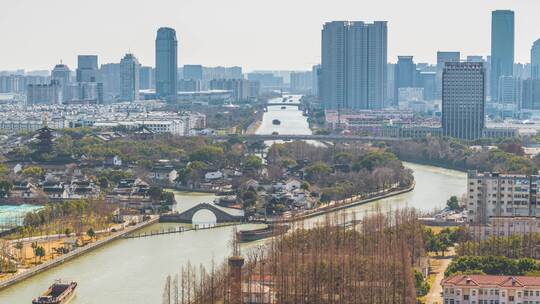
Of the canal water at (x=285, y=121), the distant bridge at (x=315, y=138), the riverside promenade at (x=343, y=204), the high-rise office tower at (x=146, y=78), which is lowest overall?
the riverside promenade at (x=343, y=204)

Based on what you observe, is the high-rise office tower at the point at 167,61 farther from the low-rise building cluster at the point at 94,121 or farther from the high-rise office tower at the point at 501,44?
the high-rise office tower at the point at 501,44

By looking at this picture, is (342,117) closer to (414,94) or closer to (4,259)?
(414,94)

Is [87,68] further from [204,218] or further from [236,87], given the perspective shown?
[204,218]

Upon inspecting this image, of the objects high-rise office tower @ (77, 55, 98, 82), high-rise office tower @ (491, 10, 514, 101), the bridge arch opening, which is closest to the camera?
the bridge arch opening

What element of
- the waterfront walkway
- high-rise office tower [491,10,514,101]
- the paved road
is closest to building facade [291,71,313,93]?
high-rise office tower [491,10,514,101]

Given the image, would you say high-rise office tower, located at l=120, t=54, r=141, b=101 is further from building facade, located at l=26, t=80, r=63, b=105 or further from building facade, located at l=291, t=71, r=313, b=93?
building facade, located at l=291, t=71, r=313, b=93

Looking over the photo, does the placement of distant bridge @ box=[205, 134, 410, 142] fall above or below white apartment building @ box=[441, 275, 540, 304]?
above

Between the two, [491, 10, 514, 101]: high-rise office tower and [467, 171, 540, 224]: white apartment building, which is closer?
[467, 171, 540, 224]: white apartment building

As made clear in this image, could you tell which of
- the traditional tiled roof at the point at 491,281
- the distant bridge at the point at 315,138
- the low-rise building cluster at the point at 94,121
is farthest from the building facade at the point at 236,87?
the traditional tiled roof at the point at 491,281
